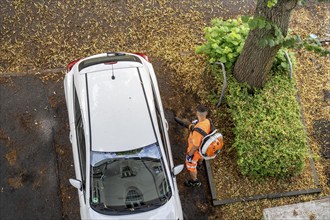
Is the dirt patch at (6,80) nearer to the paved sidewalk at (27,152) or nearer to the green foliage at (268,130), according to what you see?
the paved sidewalk at (27,152)

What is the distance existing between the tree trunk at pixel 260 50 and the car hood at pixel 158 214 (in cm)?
293

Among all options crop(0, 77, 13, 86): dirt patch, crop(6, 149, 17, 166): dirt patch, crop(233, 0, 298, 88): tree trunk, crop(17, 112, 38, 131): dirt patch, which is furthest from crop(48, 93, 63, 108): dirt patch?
crop(233, 0, 298, 88): tree trunk

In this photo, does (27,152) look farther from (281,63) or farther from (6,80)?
(281,63)

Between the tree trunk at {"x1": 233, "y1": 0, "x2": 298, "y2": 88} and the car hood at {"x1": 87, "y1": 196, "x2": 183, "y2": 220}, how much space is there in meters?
2.93

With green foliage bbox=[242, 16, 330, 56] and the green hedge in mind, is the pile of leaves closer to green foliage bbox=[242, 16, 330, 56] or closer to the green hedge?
the green hedge

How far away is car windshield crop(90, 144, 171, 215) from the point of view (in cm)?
621

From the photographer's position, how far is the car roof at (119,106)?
6340 mm

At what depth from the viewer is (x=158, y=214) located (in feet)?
20.5

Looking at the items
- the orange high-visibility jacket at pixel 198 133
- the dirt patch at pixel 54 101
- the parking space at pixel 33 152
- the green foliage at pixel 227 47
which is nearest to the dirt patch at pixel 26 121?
the parking space at pixel 33 152

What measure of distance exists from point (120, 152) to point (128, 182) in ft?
1.57

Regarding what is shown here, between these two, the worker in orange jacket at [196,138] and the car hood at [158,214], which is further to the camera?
the worker in orange jacket at [196,138]

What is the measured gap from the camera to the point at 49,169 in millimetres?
7461

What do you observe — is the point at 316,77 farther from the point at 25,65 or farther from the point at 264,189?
the point at 25,65

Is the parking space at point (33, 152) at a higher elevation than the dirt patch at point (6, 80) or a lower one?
lower
